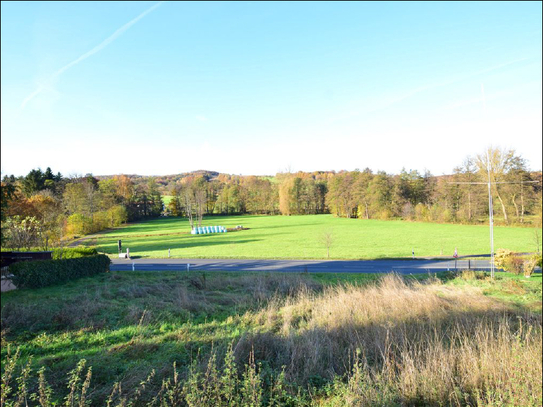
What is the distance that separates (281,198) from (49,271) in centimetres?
7535

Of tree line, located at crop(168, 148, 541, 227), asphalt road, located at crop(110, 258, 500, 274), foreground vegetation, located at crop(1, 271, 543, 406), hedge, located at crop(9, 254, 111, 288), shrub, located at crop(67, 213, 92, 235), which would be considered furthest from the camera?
shrub, located at crop(67, 213, 92, 235)

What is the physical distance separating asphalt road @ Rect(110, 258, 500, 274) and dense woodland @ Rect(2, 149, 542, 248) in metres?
5.72

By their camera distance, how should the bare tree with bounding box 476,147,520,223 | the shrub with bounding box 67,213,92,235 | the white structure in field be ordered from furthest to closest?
the white structure in field
the shrub with bounding box 67,213,92,235
the bare tree with bounding box 476,147,520,223

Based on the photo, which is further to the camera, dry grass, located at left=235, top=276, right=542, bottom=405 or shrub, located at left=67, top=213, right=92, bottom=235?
shrub, located at left=67, top=213, right=92, bottom=235

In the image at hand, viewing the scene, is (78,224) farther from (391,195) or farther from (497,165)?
(391,195)

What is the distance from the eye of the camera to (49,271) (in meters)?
15.7

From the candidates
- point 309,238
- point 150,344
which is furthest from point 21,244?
point 309,238

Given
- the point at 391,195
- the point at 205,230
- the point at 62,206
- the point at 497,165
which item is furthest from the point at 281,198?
the point at 497,165

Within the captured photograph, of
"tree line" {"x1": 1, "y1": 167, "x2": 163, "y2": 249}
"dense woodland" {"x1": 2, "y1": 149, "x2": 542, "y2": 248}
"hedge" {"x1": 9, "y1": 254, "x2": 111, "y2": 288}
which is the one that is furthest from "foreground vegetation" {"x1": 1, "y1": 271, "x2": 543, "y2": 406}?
"tree line" {"x1": 1, "y1": 167, "x2": 163, "y2": 249}

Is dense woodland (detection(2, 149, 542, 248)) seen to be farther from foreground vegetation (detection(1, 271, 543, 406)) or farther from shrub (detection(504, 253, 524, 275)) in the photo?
foreground vegetation (detection(1, 271, 543, 406))

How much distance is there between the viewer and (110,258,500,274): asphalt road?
20.9 meters

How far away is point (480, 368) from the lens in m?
5.27

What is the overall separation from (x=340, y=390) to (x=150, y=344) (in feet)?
14.6

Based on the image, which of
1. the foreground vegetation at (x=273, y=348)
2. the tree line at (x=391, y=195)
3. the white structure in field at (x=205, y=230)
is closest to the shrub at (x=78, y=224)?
the white structure in field at (x=205, y=230)
